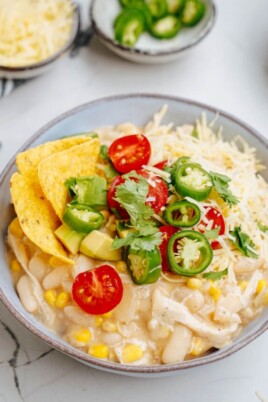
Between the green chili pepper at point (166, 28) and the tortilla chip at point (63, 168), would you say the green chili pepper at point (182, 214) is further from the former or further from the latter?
the green chili pepper at point (166, 28)

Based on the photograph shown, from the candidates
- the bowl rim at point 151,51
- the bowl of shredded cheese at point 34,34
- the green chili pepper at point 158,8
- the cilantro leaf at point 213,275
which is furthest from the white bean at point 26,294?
the green chili pepper at point 158,8

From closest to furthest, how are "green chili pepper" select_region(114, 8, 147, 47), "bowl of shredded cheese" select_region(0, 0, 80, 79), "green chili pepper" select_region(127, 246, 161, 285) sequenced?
"green chili pepper" select_region(127, 246, 161, 285) < "bowl of shredded cheese" select_region(0, 0, 80, 79) < "green chili pepper" select_region(114, 8, 147, 47)

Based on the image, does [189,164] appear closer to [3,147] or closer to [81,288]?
[81,288]

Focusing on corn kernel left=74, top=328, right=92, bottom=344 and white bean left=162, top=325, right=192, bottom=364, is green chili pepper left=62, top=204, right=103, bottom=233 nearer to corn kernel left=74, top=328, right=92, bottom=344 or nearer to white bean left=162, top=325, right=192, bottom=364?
corn kernel left=74, top=328, right=92, bottom=344

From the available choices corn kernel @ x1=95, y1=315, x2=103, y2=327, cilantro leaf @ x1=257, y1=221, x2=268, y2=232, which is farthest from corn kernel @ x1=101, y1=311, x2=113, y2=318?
cilantro leaf @ x1=257, y1=221, x2=268, y2=232

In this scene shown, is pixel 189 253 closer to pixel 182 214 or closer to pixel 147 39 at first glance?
pixel 182 214

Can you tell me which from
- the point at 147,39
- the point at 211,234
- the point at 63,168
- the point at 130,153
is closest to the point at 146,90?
the point at 147,39

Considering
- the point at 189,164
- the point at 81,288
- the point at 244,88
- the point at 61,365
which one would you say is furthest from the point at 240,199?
the point at 244,88
